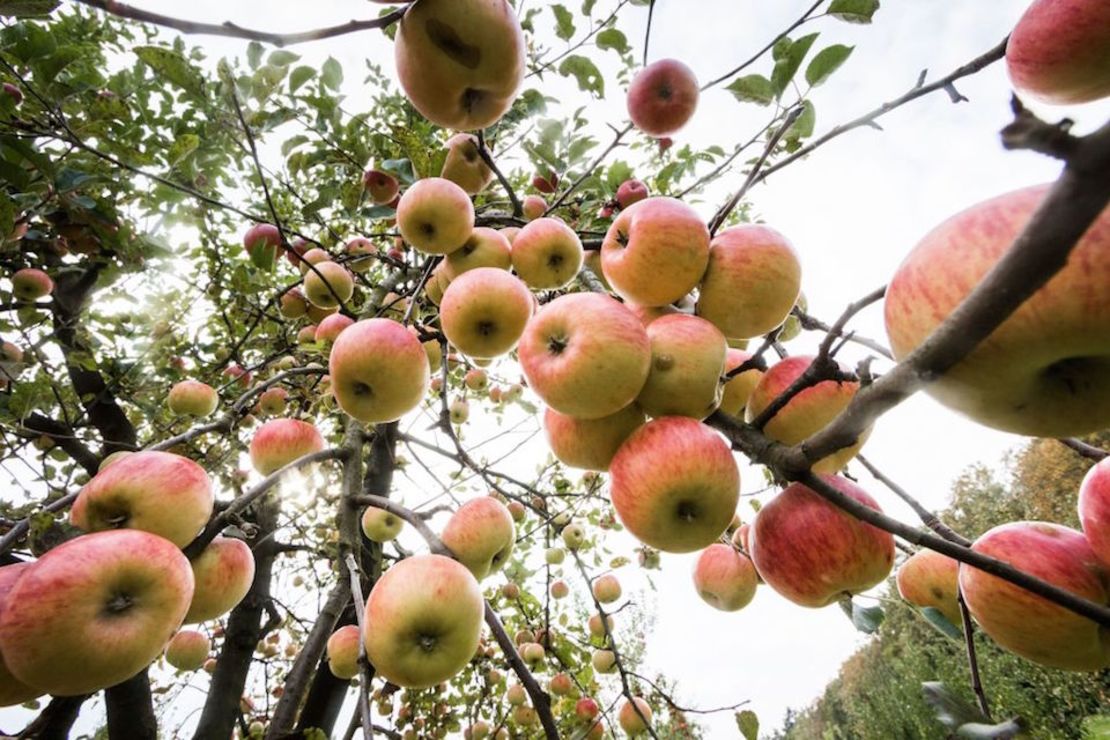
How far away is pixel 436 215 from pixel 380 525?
67.0 inches

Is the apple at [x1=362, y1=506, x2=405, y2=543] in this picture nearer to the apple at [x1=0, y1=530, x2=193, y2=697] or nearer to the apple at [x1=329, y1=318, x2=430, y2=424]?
the apple at [x1=329, y1=318, x2=430, y2=424]

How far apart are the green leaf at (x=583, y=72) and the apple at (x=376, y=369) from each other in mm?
1697

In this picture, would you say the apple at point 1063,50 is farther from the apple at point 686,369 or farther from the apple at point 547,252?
the apple at point 547,252

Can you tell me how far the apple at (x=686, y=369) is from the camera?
48.2 inches

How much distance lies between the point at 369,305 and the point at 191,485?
51.1 inches

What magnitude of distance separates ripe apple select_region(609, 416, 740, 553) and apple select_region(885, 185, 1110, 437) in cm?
43

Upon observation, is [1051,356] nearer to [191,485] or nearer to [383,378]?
[383,378]

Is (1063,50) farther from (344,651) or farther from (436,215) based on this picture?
(344,651)

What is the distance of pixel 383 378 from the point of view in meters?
Result: 1.72

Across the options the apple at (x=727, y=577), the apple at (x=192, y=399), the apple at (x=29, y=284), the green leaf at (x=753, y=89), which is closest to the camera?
the green leaf at (x=753, y=89)

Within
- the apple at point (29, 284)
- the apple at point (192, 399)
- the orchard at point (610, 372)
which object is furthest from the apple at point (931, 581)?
the apple at point (29, 284)

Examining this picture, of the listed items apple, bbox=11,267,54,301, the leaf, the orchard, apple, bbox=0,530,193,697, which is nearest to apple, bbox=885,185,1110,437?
the orchard

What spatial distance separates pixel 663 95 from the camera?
273 cm

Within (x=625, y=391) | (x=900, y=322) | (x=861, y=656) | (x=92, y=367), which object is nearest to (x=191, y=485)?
(x=625, y=391)
